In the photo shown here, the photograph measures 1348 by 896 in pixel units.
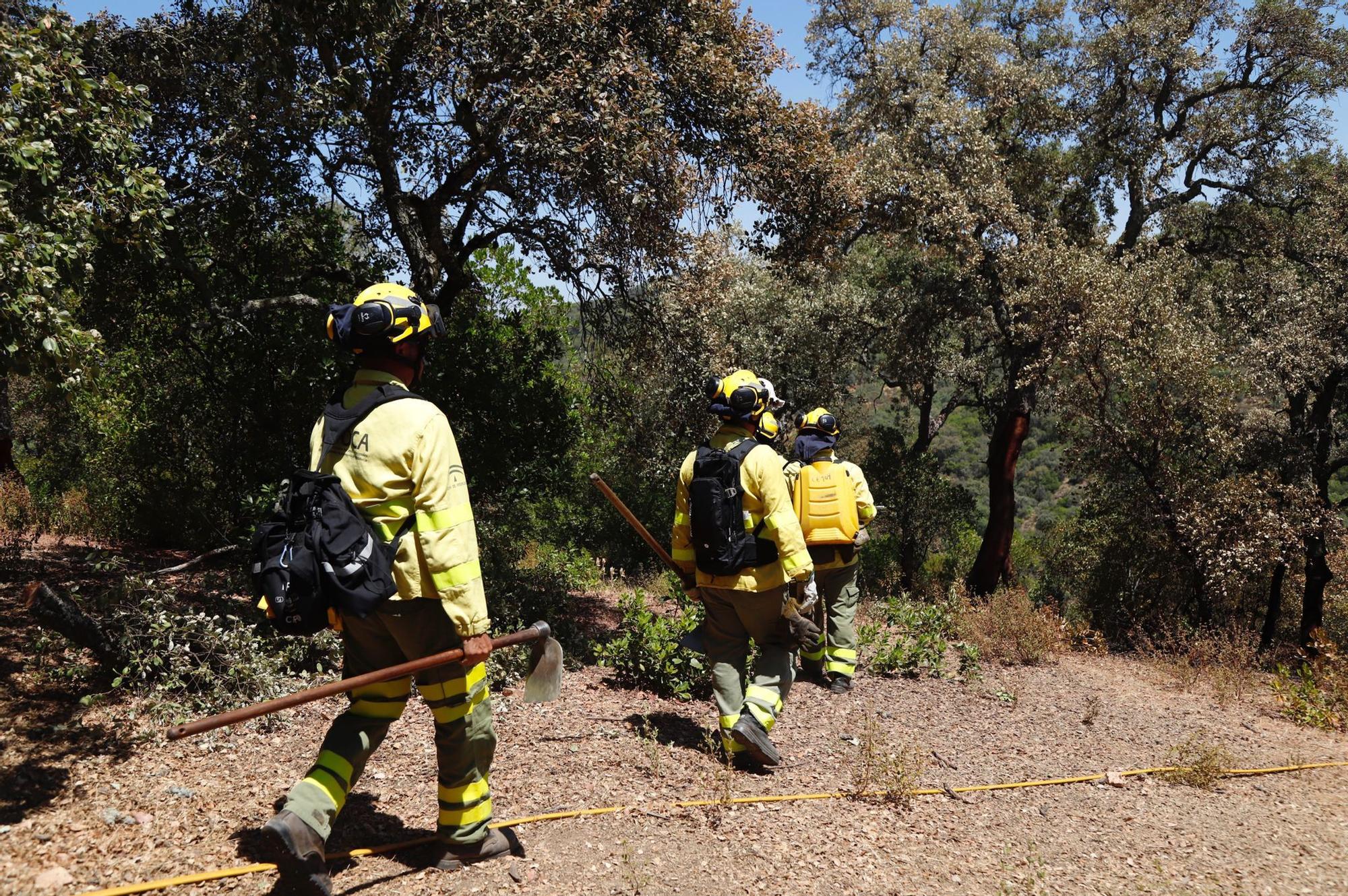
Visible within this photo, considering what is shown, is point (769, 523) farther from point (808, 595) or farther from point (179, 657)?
point (179, 657)

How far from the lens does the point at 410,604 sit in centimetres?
335

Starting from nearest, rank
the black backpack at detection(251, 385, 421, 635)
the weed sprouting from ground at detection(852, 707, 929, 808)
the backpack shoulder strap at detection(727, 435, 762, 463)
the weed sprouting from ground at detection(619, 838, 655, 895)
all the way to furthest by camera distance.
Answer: the black backpack at detection(251, 385, 421, 635)
the weed sprouting from ground at detection(619, 838, 655, 895)
the weed sprouting from ground at detection(852, 707, 929, 808)
the backpack shoulder strap at detection(727, 435, 762, 463)

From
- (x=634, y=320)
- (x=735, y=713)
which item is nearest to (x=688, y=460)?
(x=735, y=713)

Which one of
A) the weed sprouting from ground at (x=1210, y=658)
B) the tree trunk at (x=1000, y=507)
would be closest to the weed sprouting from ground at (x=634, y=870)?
the weed sprouting from ground at (x=1210, y=658)

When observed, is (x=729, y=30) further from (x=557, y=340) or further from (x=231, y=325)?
(x=231, y=325)

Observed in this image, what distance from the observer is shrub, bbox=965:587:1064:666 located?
8492mm

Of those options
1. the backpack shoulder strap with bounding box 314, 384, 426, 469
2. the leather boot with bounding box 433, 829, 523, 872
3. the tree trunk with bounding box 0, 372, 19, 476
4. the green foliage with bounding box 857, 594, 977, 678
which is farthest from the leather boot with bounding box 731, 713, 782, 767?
the tree trunk with bounding box 0, 372, 19, 476

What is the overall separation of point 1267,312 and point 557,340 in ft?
27.3

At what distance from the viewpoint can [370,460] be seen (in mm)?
3309

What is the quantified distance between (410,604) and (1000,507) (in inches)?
458

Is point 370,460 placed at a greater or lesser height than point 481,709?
greater

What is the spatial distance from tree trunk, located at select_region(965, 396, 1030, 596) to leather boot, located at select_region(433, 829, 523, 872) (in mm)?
10912

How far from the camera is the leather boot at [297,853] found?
Result: 2990 mm

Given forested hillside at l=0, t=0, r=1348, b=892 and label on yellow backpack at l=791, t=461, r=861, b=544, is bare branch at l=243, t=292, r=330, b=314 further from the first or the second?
label on yellow backpack at l=791, t=461, r=861, b=544
